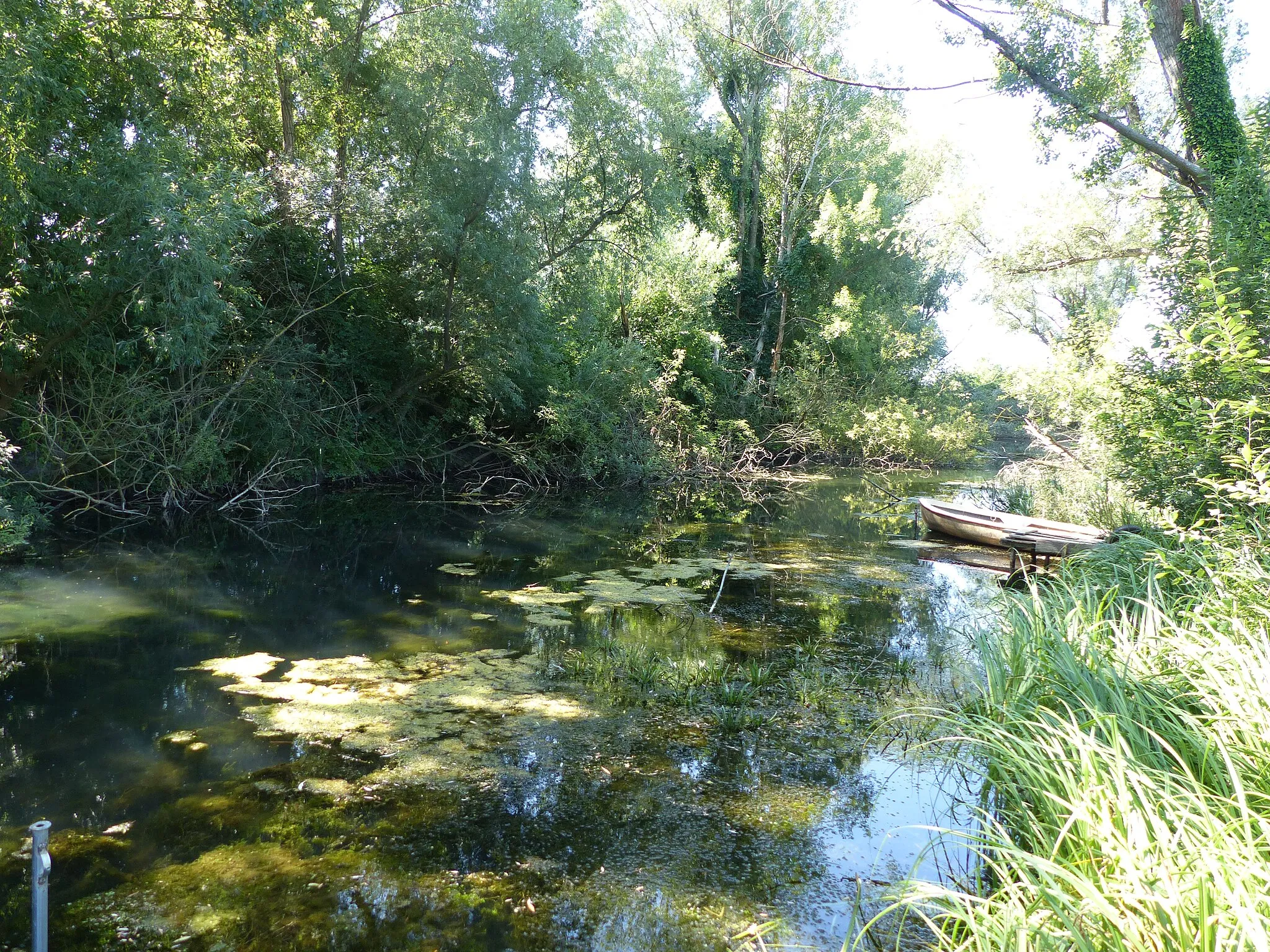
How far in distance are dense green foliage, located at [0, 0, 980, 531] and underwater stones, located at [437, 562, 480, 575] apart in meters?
4.82

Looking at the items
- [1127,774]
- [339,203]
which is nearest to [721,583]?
[1127,774]

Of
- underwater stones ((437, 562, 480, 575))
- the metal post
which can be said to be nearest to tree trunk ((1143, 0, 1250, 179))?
underwater stones ((437, 562, 480, 575))

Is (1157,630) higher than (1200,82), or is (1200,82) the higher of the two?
(1200,82)

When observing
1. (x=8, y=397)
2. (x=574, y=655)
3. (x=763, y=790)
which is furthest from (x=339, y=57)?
(x=763, y=790)

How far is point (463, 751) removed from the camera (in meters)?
4.55

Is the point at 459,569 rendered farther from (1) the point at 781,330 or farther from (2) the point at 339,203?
(1) the point at 781,330

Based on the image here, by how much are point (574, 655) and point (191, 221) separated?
8.03 m

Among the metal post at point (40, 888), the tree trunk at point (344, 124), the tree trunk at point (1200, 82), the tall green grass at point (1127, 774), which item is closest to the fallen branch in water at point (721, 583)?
the tall green grass at point (1127, 774)

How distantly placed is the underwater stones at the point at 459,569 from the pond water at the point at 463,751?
0.21 ft

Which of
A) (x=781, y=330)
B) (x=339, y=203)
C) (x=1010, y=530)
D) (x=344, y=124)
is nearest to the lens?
(x=1010, y=530)

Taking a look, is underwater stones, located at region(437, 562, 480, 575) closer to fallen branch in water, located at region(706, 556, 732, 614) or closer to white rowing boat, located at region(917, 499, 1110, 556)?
fallen branch in water, located at region(706, 556, 732, 614)

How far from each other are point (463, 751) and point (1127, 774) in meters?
3.27

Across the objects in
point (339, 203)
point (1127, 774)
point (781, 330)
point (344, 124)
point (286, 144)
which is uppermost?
point (344, 124)

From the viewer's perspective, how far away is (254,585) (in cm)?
841
